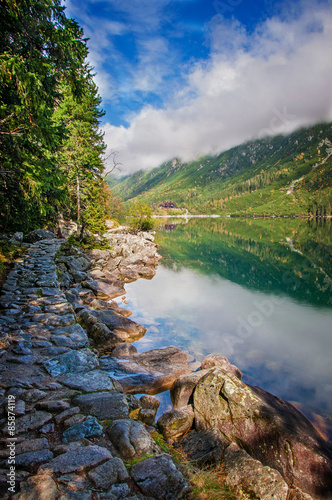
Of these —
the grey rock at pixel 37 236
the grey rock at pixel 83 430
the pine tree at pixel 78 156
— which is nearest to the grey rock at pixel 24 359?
the grey rock at pixel 83 430

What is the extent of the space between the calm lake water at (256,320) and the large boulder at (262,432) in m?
3.43

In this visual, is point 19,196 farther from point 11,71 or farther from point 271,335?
point 271,335

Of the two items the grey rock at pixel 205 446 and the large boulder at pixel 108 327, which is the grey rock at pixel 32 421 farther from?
the large boulder at pixel 108 327

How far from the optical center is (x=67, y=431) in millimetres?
3859

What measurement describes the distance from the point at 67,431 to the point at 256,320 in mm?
15616

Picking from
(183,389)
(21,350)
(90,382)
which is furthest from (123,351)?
(90,382)

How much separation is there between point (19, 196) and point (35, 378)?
699 centimetres

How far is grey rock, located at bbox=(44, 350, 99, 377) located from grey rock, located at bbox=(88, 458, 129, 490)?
2630mm

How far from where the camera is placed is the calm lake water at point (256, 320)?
36.4 ft

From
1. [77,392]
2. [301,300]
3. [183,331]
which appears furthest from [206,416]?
[301,300]

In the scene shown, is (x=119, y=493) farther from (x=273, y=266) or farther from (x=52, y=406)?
(x=273, y=266)

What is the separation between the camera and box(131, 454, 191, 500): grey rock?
125 inches

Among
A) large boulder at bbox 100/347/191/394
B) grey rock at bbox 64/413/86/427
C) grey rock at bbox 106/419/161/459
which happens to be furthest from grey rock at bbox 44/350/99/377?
large boulder at bbox 100/347/191/394

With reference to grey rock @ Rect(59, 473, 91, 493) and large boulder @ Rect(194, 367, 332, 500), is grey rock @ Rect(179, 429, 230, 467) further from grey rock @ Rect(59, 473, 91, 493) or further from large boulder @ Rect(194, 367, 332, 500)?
grey rock @ Rect(59, 473, 91, 493)
